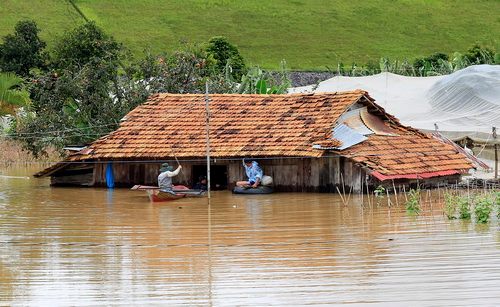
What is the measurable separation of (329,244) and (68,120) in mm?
17284

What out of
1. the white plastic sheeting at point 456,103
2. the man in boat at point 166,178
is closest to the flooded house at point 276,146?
the man in boat at point 166,178

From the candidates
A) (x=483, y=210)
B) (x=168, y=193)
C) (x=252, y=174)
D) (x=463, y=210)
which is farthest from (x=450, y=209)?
(x=168, y=193)

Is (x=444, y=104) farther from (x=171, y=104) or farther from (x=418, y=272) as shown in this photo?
(x=418, y=272)

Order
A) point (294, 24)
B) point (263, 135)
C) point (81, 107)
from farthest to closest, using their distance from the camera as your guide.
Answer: point (294, 24)
point (81, 107)
point (263, 135)

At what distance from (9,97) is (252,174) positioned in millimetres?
15954

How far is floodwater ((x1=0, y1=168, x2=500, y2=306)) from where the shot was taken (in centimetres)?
1340

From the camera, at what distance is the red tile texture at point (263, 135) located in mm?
26812

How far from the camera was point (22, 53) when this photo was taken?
51.2m

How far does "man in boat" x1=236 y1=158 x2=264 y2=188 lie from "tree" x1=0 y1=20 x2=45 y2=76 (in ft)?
84.3

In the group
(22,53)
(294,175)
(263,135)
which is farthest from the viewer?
(22,53)

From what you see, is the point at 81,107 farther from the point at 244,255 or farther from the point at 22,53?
the point at 22,53

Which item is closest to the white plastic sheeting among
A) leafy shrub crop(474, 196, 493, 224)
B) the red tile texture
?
the red tile texture

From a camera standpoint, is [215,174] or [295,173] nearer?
[295,173]

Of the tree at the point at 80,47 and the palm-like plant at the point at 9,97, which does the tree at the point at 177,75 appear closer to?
the tree at the point at 80,47
